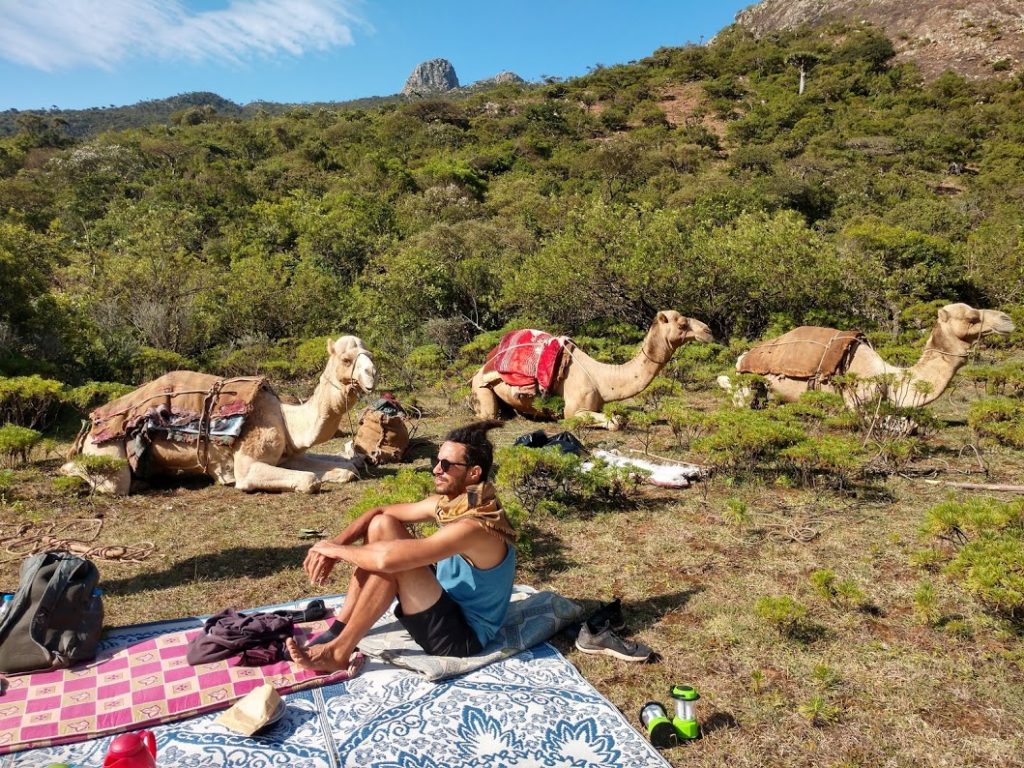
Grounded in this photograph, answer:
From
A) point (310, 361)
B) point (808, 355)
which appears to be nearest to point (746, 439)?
point (808, 355)

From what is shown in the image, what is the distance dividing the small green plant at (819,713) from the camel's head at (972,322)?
20.5 feet

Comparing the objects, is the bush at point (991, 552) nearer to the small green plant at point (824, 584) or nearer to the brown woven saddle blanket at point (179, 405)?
the small green plant at point (824, 584)

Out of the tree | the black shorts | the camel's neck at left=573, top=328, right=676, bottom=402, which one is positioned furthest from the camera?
the tree

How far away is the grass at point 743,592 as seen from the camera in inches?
121

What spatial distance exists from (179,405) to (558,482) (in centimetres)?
407

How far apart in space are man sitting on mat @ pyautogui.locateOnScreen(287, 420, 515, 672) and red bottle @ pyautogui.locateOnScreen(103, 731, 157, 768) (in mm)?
858

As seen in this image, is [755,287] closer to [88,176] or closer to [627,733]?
[627,733]

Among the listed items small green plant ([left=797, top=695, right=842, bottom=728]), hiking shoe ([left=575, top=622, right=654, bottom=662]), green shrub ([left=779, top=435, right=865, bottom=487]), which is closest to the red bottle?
hiking shoe ([left=575, top=622, right=654, bottom=662])

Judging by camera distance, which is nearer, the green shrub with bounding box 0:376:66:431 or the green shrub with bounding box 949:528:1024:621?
the green shrub with bounding box 949:528:1024:621

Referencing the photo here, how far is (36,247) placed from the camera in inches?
721

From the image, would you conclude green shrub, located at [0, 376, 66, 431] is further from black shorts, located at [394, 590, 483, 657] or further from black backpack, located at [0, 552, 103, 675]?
black shorts, located at [394, 590, 483, 657]

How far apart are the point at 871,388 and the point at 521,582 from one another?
584 centimetres

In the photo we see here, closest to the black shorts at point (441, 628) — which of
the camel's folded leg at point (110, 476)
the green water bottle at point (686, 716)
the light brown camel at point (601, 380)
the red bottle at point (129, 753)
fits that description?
the green water bottle at point (686, 716)

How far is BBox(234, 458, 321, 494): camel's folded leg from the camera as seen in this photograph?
6.69 meters
